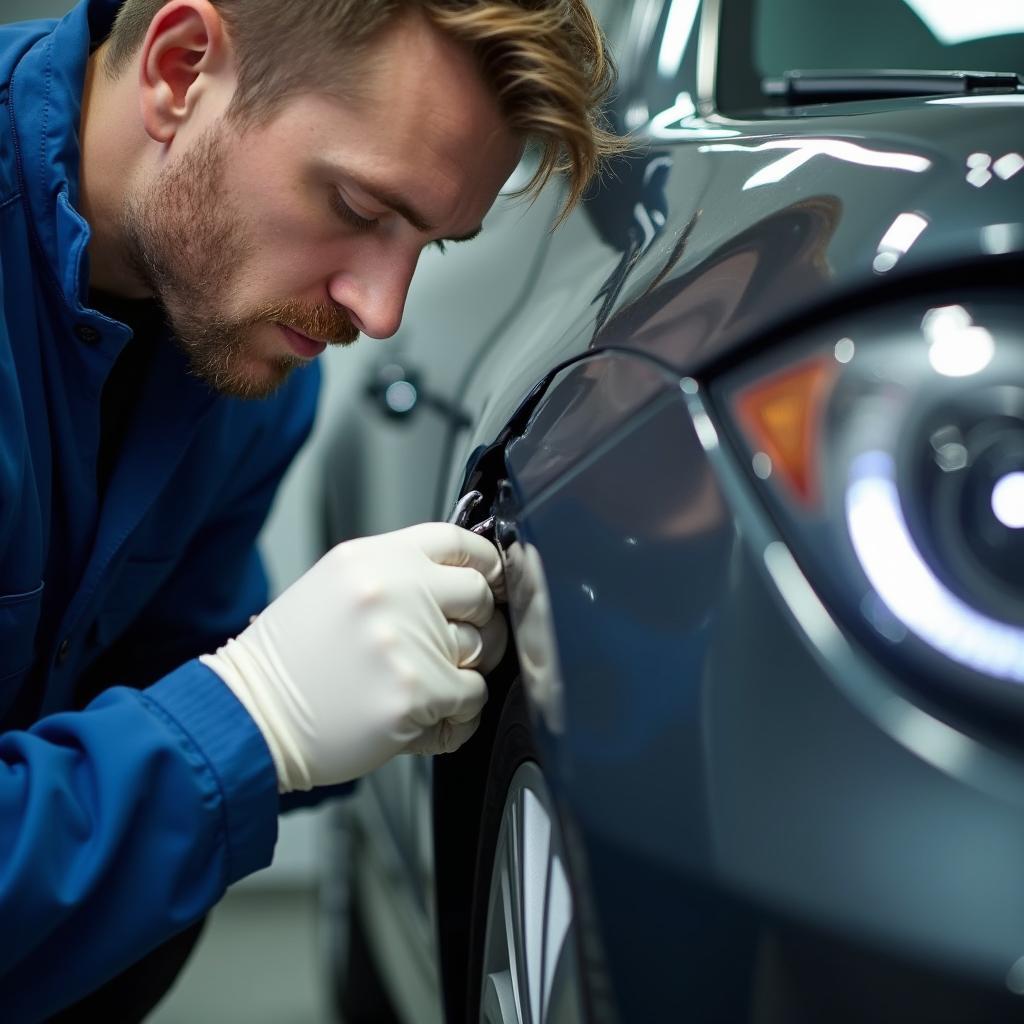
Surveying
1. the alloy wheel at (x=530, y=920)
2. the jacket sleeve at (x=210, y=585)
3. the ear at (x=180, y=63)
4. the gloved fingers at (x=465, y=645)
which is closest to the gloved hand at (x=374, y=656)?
the gloved fingers at (x=465, y=645)

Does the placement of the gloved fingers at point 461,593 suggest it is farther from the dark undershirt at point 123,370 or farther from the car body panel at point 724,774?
the dark undershirt at point 123,370

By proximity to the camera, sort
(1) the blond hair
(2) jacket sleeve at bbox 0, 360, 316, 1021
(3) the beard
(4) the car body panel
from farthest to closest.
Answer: (3) the beard < (1) the blond hair < (2) jacket sleeve at bbox 0, 360, 316, 1021 < (4) the car body panel

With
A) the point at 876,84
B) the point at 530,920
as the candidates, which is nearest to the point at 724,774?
the point at 530,920

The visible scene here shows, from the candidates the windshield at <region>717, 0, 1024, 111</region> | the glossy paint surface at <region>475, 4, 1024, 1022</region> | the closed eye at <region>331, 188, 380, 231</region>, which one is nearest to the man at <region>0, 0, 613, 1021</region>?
the closed eye at <region>331, 188, 380, 231</region>

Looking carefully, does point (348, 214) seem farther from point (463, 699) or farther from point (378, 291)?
point (463, 699)

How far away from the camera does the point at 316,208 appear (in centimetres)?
104

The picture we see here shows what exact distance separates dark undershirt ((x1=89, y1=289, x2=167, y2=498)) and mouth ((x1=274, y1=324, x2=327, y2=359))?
228mm

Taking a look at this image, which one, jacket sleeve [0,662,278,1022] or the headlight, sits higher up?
the headlight

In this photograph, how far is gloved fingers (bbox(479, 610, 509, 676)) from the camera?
908mm

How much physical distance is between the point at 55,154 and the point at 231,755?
560mm

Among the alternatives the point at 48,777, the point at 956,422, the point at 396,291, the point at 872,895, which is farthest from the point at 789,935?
the point at 396,291

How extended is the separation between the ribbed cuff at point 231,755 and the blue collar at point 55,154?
38 centimetres

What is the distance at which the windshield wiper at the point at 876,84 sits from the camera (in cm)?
88

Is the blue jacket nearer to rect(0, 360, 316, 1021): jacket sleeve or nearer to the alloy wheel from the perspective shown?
rect(0, 360, 316, 1021): jacket sleeve
